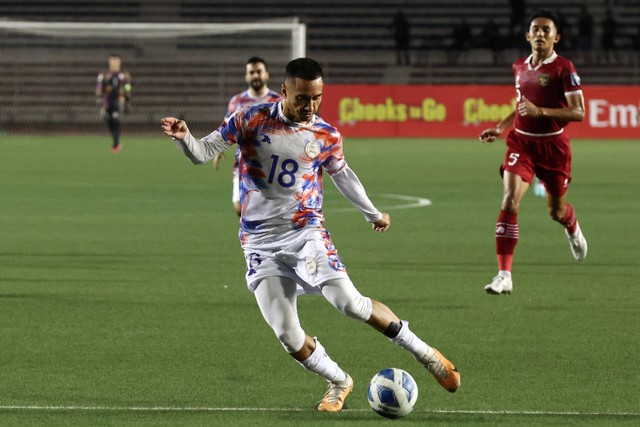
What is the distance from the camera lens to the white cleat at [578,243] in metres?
12.5

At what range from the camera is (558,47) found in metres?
41.3

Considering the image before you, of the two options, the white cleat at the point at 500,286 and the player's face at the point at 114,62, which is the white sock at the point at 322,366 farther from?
the player's face at the point at 114,62

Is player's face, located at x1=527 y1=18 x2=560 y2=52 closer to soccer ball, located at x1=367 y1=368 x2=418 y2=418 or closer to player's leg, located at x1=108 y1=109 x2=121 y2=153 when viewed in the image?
soccer ball, located at x1=367 y1=368 x2=418 y2=418

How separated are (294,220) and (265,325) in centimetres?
269

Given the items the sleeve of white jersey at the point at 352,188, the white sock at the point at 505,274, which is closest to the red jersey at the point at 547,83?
the white sock at the point at 505,274

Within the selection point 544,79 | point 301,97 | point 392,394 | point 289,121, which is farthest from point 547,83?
point 392,394

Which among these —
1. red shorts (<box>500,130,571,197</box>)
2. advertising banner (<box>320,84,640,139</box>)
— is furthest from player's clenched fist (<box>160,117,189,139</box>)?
advertising banner (<box>320,84,640,139</box>)

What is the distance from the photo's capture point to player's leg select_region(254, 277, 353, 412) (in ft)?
21.8

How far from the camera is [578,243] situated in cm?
1259

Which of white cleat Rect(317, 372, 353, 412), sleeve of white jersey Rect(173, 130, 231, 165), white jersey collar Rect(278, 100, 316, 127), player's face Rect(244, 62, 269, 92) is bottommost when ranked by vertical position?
white cleat Rect(317, 372, 353, 412)

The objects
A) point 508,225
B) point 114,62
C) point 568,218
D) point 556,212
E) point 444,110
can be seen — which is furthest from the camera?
point 444,110

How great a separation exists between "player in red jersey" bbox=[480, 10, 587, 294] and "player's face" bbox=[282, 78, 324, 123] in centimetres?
444

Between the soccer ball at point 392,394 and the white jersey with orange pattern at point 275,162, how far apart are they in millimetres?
841

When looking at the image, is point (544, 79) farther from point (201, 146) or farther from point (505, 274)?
point (201, 146)
